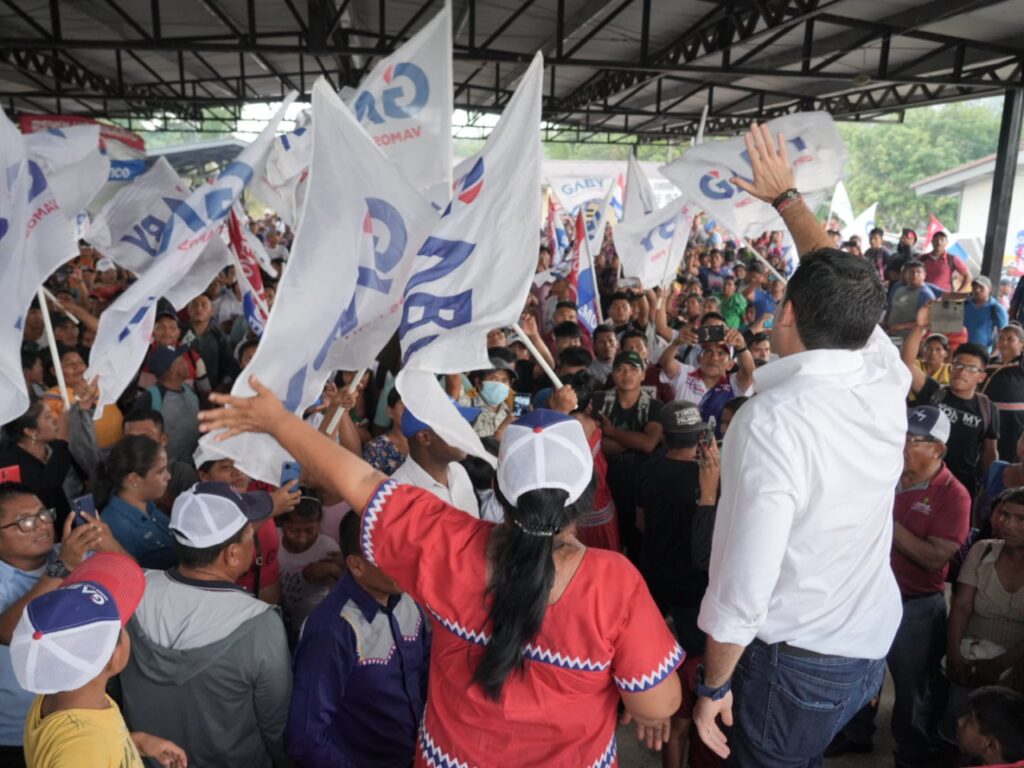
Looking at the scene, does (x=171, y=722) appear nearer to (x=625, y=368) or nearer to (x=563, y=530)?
(x=563, y=530)

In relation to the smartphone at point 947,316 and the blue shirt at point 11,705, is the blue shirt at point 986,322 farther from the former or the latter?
the blue shirt at point 11,705

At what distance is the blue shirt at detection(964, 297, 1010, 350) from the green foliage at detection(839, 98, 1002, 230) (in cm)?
4250

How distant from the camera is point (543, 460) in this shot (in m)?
1.62

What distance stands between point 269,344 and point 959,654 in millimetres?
2761

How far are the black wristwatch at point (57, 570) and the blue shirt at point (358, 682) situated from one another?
2.89 ft

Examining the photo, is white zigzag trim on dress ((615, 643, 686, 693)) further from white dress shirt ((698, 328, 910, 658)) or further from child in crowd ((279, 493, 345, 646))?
child in crowd ((279, 493, 345, 646))

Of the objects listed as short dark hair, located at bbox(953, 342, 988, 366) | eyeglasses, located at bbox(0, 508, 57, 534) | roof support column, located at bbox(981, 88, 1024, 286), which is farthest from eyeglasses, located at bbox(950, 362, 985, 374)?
roof support column, located at bbox(981, 88, 1024, 286)

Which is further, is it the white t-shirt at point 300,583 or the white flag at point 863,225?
the white flag at point 863,225

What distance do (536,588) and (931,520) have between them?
2.30 meters

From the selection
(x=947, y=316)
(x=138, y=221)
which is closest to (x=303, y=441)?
(x=138, y=221)

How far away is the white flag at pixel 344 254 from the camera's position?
2.69m

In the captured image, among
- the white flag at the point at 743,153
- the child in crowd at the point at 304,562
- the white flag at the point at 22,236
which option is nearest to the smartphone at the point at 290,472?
the child in crowd at the point at 304,562

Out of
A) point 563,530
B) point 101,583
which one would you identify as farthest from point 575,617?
point 101,583

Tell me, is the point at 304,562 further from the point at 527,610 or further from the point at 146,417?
the point at 527,610
